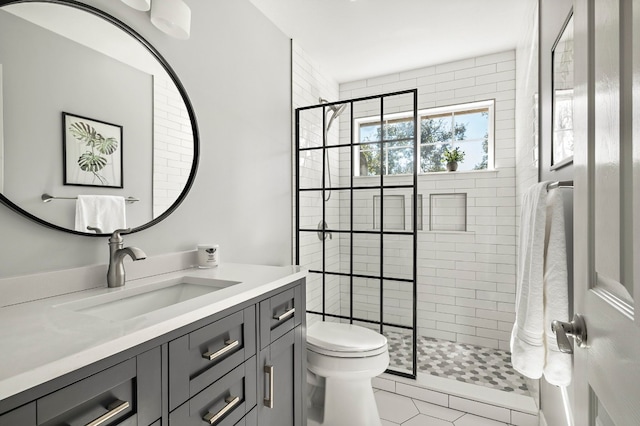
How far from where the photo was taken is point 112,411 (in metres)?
0.70

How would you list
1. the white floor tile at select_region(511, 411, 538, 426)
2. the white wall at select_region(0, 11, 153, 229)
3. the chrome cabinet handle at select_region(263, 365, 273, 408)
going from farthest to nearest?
the white floor tile at select_region(511, 411, 538, 426)
the chrome cabinet handle at select_region(263, 365, 273, 408)
the white wall at select_region(0, 11, 153, 229)

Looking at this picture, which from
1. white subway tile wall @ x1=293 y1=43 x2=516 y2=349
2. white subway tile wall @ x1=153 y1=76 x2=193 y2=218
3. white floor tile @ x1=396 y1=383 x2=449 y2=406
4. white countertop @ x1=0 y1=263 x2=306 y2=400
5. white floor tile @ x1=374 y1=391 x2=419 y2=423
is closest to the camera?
white countertop @ x1=0 y1=263 x2=306 y2=400

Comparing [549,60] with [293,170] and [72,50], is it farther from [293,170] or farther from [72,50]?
[72,50]

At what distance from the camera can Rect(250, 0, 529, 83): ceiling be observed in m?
2.16

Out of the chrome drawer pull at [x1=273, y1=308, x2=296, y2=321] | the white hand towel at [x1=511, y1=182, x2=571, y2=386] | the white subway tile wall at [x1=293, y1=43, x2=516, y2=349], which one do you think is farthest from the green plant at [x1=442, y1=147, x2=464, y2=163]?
the chrome drawer pull at [x1=273, y1=308, x2=296, y2=321]

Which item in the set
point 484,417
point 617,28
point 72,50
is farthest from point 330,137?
point 617,28

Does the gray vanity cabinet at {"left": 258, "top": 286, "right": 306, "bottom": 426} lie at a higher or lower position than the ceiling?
lower

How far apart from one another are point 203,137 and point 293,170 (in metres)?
1.00

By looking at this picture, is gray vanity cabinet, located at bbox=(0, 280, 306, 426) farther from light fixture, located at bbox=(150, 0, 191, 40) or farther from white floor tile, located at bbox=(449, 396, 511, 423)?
light fixture, located at bbox=(150, 0, 191, 40)

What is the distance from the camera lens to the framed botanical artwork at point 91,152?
1.15 meters

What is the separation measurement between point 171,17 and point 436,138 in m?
2.56

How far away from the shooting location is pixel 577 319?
0.75 meters

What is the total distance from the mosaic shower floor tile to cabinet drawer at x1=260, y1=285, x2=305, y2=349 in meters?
1.42

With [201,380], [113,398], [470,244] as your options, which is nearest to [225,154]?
[201,380]
